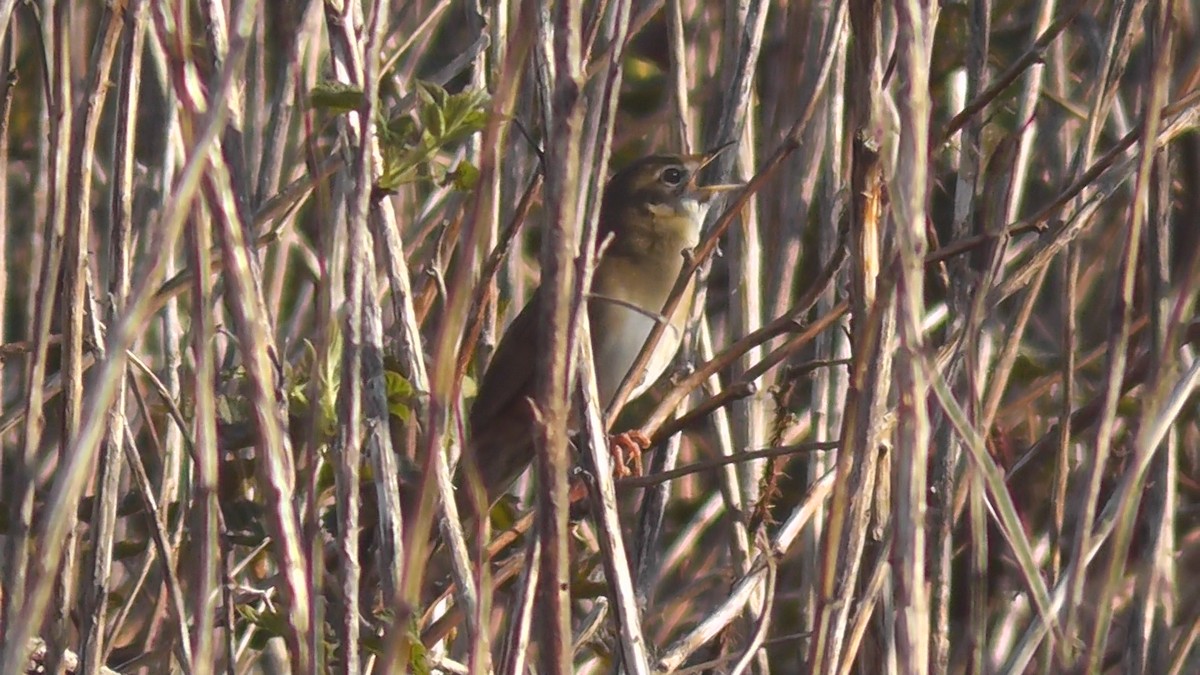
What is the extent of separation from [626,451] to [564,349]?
1.10 m

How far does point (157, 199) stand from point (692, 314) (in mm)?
738

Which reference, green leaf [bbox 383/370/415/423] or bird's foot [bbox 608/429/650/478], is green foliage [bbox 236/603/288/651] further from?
bird's foot [bbox 608/429/650/478]

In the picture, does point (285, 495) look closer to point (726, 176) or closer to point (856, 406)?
point (856, 406)

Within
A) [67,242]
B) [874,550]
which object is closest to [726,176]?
[874,550]

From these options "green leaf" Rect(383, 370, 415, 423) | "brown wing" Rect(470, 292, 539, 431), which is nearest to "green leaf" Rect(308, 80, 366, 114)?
"green leaf" Rect(383, 370, 415, 423)

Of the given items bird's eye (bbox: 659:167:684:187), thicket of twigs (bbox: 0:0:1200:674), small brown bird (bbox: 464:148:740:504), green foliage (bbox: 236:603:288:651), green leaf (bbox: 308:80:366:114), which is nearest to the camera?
thicket of twigs (bbox: 0:0:1200:674)

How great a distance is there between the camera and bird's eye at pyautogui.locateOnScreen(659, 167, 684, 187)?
101 inches

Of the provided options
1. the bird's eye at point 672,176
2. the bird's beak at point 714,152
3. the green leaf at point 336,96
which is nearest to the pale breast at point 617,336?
the bird's eye at point 672,176

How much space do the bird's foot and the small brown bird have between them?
0.41 ft

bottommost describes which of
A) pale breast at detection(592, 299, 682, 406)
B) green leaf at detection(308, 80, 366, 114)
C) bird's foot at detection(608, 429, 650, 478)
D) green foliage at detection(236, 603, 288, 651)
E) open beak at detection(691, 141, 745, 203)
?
green foliage at detection(236, 603, 288, 651)

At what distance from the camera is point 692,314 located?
2098 millimetres

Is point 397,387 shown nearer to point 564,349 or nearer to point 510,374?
point 564,349

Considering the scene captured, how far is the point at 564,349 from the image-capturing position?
102 cm

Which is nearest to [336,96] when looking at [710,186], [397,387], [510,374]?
[397,387]
